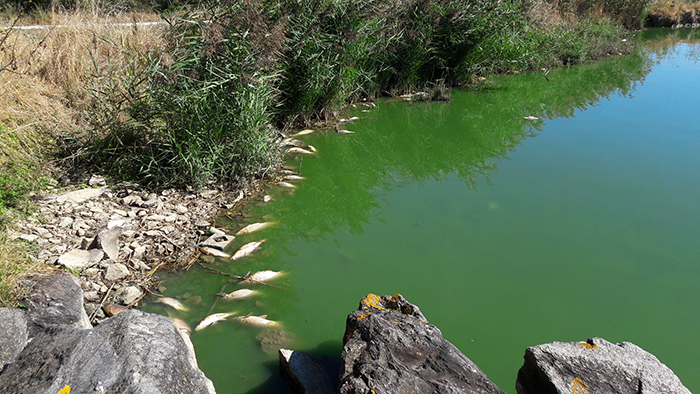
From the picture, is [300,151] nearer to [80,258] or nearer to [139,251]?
[139,251]

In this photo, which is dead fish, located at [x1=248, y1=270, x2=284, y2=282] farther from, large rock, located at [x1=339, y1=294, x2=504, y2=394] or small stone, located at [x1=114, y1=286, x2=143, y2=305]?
large rock, located at [x1=339, y1=294, x2=504, y2=394]

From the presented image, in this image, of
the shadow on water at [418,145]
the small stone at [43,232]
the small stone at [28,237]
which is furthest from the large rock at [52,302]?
the shadow on water at [418,145]

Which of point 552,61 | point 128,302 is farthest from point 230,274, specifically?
point 552,61

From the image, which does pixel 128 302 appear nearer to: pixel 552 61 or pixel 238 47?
pixel 238 47

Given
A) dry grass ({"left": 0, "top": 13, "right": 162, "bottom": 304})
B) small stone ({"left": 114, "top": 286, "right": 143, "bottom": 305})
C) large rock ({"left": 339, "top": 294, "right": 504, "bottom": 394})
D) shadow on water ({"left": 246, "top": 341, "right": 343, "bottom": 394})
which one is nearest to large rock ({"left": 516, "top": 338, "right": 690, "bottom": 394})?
large rock ({"left": 339, "top": 294, "right": 504, "bottom": 394})

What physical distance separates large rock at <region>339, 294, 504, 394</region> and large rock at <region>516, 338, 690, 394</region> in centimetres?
34

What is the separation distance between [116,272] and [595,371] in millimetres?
3639

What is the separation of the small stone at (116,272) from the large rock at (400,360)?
7.18 ft

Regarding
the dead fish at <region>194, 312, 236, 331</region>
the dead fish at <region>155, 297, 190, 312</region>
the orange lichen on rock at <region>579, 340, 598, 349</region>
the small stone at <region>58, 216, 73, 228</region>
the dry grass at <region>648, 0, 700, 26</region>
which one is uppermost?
the dry grass at <region>648, 0, 700, 26</region>

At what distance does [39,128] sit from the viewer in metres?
5.31

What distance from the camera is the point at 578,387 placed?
7.75 feet

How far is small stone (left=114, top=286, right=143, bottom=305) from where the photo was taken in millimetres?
3686

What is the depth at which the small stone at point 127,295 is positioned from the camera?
3.69 metres

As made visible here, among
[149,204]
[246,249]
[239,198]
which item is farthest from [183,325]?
[239,198]
